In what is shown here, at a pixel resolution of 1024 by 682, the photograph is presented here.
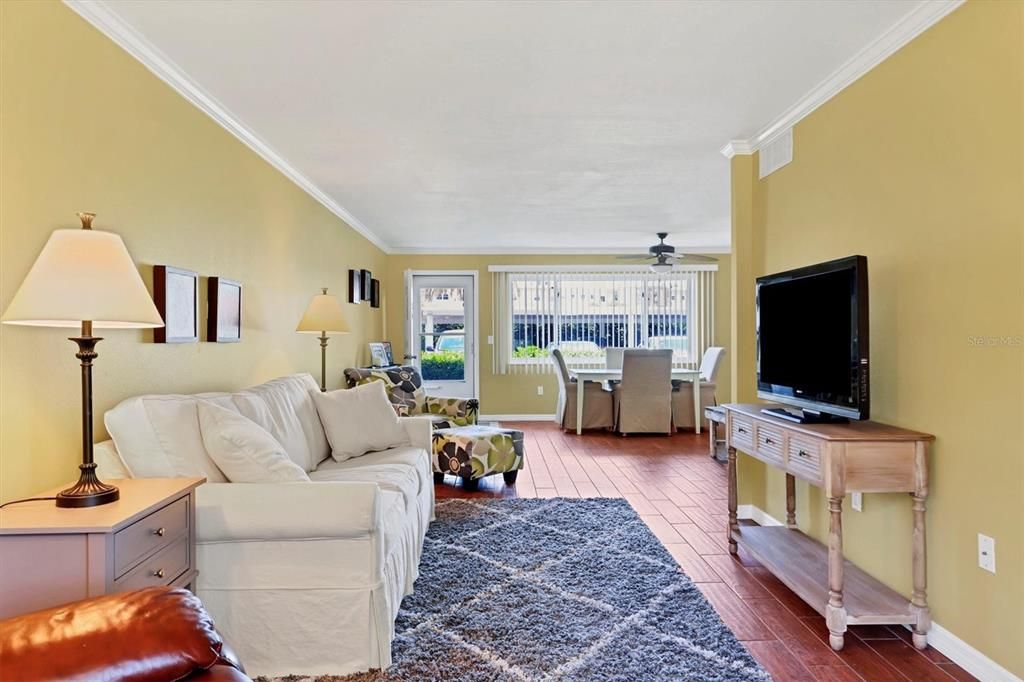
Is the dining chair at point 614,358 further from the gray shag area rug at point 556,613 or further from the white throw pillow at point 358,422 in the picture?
the white throw pillow at point 358,422

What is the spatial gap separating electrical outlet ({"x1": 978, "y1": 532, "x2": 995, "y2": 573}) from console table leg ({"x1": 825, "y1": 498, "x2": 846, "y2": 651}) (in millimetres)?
420

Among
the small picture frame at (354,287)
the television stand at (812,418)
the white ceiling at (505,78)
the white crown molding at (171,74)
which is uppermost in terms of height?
the white ceiling at (505,78)

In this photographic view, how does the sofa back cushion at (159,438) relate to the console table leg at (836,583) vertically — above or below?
above

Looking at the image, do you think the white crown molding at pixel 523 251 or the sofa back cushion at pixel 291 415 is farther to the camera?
the white crown molding at pixel 523 251

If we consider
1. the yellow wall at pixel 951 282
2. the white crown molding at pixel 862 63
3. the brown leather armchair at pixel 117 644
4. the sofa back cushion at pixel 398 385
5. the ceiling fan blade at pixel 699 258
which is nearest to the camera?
the brown leather armchair at pixel 117 644

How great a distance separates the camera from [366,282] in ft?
21.5

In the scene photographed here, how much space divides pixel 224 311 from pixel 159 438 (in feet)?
3.69

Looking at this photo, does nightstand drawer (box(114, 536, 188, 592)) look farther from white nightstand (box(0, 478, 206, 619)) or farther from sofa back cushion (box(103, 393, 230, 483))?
sofa back cushion (box(103, 393, 230, 483))

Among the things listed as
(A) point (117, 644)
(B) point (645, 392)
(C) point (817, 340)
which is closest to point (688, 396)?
(B) point (645, 392)

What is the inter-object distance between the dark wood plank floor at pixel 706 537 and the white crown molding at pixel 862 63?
232 cm

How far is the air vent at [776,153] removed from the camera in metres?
3.32

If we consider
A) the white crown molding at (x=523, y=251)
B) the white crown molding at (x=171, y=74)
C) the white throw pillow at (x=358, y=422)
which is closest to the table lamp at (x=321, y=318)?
the white throw pillow at (x=358, y=422)

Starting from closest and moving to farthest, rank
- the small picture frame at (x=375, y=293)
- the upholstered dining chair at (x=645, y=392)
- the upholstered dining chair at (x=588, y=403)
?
1. the upholstered dining chair at (x=645, y=392)
2. the small picture frame at (x=375, y=293)
3. the upholstered dining chair at (x=588, y=403)

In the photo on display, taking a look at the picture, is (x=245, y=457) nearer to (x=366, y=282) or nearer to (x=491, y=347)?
(x=366, y=282)
